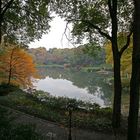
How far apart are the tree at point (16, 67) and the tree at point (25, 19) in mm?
11224

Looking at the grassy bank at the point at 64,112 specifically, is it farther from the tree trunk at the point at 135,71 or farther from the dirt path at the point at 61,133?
the tree trunk at the point at 135,71

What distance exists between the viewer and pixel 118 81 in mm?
11750

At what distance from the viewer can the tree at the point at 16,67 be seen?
2809 centimetres

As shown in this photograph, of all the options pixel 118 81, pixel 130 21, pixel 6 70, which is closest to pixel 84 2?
pixel 130 21

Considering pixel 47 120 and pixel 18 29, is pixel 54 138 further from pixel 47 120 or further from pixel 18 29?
pixel 18 29

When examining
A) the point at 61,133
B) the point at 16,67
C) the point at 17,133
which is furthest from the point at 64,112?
the point at 16,67

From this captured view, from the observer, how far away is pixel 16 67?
28.9 meters

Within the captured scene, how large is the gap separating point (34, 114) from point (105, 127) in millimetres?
3574

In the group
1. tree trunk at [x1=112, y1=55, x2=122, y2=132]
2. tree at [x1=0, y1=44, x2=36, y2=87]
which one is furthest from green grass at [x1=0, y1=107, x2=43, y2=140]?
tree at [x1=0, y1=44, x2=36, y2=87]

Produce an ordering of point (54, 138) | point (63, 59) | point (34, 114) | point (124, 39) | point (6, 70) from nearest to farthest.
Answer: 1. point (54, 138)
2. point (34, 114)
3. point (124, 39)
4. point (6, 70)
5. point (63, 59)

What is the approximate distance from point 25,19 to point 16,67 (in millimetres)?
14265

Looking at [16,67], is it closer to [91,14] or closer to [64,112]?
[64,112]

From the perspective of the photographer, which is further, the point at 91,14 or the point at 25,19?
the point at 25,19

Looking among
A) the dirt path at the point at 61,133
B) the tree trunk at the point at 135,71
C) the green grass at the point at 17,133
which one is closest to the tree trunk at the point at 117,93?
the dirt path at the point at 61,133
